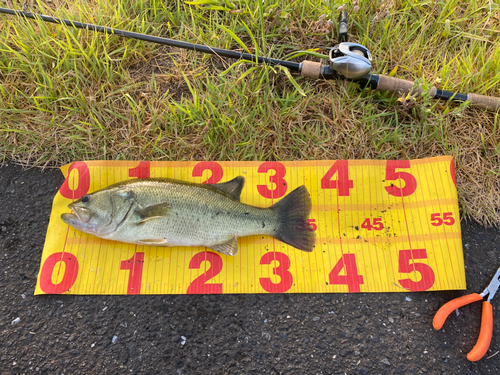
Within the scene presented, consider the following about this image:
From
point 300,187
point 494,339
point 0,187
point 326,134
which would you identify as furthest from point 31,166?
point 494,339

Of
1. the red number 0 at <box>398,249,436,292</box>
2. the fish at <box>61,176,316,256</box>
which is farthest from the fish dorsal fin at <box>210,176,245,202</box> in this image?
the red number 0 at <box>398,249,436,292</box>

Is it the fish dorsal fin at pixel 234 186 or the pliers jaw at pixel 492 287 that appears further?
the fish dorsal fin at pixel 234 186

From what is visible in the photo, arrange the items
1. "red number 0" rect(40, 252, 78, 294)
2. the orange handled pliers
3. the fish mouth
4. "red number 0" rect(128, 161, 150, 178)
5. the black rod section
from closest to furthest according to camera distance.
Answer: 1. the orange handled pliers
2. the fish mouth
3. "red number 0" rect(40, 252, 78, 294)
4. the black rod section
5. "red number 0" rect(128, 161, 150, 178)

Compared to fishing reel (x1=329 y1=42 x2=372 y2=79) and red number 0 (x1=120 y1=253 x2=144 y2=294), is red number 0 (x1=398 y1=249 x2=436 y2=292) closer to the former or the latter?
fishing reel (x1=329 y1=42 x2=372 y2=79)

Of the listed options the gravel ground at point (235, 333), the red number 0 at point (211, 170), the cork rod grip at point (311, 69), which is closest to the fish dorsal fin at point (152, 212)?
the red number 0 at point (211, 170)

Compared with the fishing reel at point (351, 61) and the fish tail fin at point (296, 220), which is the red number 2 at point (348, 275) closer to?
the fish tail fin at point (296, 220)

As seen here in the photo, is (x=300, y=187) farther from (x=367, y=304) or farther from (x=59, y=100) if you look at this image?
(x=59, y=100)

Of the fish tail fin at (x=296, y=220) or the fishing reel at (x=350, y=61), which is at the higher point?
the fishing reel at (x=350, y=61)
